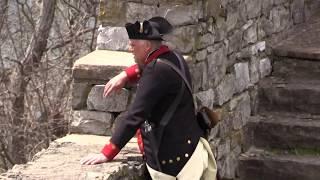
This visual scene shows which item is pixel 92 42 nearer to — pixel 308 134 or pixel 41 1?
pixel 41 1

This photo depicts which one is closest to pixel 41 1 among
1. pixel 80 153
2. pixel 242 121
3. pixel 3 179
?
pixel 242 121

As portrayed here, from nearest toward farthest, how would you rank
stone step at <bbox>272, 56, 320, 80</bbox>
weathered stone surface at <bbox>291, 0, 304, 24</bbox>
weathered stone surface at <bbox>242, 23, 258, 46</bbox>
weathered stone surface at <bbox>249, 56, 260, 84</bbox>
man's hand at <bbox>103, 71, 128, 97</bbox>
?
1. man's hand at <bbox>103, 71, 128, 97</bbox>
2. weathered stone surface at <bbox>242, 23, 258, 46</bbox>
3. weathered stone surface at <bbox>249, 56, 260, 84</bbox>
4. stone step at <bbox>272, 56, 320, 80</bbox>
5. weathered stone surface at <bbox>291, 0, 304, 24</bbox>

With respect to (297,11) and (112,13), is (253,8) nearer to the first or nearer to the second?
(297,11)

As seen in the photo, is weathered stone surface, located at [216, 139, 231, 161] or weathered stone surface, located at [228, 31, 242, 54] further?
weathered stone surface, located at [228, 31, 242, 54]

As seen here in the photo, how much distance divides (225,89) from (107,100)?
119cm

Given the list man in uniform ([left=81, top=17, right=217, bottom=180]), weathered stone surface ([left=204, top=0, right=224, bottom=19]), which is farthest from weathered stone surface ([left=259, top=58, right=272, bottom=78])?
man in uniform ([left=81, top=17, right=217, bottom=180])

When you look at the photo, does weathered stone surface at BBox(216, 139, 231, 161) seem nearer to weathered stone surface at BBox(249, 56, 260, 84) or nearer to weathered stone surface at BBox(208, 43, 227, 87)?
weathered stone surface at BBox(208, 43, 227, 87)

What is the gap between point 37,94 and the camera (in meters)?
7.70

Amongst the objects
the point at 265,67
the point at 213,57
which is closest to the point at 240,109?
the point at 265,67

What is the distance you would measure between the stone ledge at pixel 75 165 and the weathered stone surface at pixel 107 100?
184 mm

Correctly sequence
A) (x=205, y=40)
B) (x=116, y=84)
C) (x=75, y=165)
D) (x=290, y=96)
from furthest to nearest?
(x=290, y=96), (x=205, y=40), (x=116, y=84), (x=75, y=165)

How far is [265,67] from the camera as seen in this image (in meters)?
6.21

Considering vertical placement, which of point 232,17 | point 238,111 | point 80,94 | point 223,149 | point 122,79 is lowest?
point 223,149

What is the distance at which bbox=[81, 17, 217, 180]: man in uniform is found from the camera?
365cm
